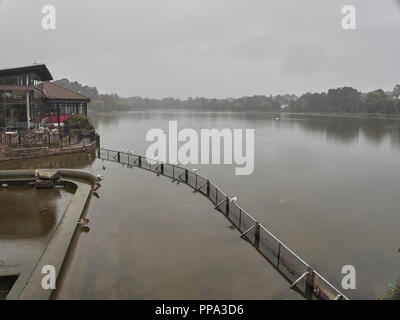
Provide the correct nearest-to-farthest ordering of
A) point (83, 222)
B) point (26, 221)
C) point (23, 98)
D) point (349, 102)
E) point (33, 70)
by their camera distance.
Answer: point (83, 222) < point (26, 221) < point (23, 98) < point (33, 70) < point (349, 102)

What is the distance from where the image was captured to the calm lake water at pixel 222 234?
10734mm

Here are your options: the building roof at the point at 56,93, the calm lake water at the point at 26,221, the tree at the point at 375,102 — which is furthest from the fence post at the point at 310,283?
the tree at the point at 375,102

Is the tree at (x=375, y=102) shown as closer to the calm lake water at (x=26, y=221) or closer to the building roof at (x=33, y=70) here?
the building roof at (x=33, y=70)

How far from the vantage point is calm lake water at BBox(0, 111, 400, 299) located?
10.7m

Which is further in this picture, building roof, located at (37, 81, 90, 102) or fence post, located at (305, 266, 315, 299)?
building roof, located at (37, 81, 90, 102)

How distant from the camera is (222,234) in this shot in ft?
49.2

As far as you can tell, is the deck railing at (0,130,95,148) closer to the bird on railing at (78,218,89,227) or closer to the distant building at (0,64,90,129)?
the distant building at (0,64,90,129)

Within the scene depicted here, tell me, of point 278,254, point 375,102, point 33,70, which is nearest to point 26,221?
point 278,254

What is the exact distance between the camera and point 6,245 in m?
12.9

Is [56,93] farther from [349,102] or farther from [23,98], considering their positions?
[349,102]

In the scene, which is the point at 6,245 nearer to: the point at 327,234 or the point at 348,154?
the point at 327,234

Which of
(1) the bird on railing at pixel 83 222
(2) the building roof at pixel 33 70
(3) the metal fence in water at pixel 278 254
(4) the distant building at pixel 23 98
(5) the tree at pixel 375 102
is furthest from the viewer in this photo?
(5) the tree at pixel 375 102

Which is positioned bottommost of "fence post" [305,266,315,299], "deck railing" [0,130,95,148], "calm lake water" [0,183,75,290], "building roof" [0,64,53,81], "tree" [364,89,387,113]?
"fence post" [305,266,315,299]

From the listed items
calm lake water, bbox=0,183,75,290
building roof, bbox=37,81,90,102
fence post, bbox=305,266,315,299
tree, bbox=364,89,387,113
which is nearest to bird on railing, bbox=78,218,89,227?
calm lake water, bbox=0,183,75,290
